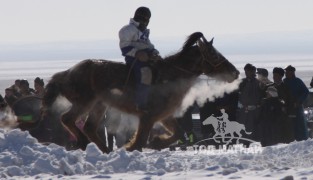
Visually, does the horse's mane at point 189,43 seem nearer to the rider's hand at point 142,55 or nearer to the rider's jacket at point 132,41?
the rider's jacket at point 132,41

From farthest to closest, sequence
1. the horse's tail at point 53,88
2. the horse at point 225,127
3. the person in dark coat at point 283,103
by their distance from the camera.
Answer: the person in dark coat at point 283,103 → the horse at point 225,127 → the horse's tail at point 53,88

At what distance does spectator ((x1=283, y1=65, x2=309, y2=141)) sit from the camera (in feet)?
55.1

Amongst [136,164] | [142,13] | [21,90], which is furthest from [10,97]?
[136,164]

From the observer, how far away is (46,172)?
448 inches

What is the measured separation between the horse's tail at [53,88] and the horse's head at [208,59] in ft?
7.53

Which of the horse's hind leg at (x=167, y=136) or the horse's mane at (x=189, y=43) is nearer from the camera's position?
the horse's hind leg at (x=167, y=136)

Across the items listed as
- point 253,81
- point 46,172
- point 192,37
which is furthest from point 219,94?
point 46,172

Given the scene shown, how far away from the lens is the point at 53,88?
637 inches

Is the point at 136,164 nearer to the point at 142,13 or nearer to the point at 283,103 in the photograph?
the point at 142,13

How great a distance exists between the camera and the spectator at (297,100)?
1678 cm

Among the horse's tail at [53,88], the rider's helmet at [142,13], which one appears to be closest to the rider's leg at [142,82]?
the rider's helmet at [142,13]

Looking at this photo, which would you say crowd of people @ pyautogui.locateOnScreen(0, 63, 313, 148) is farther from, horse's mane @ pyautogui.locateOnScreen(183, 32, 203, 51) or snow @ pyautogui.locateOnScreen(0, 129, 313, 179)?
snow @ pyautogui.locateOnScreen(0, 129, 313, 179)

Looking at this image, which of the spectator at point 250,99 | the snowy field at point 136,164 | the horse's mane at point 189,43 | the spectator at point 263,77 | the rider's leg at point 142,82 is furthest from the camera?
the spectator at point 263,77

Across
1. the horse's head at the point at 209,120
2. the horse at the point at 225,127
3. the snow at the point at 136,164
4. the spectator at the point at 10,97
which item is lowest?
the snow at the point at 136,164
